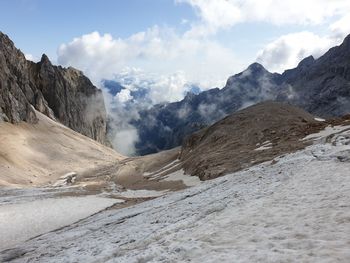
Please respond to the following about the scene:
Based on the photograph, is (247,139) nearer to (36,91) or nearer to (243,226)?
(243,226)

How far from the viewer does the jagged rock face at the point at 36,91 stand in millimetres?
127500

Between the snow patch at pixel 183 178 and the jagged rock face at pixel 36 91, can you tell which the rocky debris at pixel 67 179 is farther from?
the jagged rock face at pixel 36 91

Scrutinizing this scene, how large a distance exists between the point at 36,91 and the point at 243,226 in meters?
155

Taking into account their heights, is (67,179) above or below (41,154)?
below

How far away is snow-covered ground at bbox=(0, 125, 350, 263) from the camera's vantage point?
14.4m

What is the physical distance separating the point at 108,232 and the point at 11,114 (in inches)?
4275

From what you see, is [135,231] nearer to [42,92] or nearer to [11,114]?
[11,114]

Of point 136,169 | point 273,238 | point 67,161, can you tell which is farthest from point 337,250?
point 67,161

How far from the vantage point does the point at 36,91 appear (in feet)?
532

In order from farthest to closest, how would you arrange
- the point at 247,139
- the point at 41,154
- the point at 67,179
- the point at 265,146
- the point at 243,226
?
1. the point at 41,154
2. the point at 67,179
3. the point at 247,139
4. the point at 265,146
5. the point at 243,226

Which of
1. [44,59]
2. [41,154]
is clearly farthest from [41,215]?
[44,59]

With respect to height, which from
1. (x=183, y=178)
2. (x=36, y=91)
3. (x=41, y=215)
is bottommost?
(x=41, y=215)

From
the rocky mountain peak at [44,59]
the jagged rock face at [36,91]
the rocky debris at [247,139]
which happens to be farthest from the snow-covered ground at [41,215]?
the rocky mountain peak at [44,59]

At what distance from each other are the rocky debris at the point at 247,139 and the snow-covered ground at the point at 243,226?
11999 millimetres
